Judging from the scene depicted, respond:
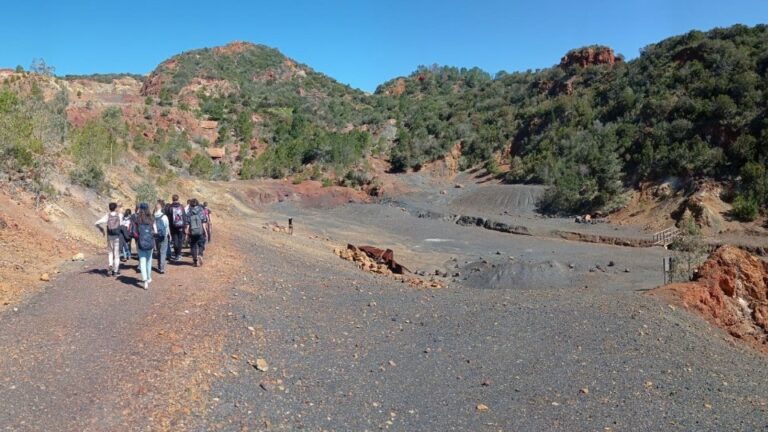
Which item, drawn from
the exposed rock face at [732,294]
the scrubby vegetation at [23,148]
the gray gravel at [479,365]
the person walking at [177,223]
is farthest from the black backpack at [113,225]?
the exposed rock face at [732,294]

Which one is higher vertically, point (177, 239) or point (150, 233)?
point (150, 233)

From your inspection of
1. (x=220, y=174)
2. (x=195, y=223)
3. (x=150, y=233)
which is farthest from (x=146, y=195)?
(x=220, y=174)

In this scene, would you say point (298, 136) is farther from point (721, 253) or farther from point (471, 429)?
point (471, 429)

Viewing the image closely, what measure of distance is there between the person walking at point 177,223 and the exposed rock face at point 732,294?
9566mm

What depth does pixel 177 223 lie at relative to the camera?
11.1 m

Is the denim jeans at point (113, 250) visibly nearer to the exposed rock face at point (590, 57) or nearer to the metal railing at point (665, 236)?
the metal railing at point (665, 236)

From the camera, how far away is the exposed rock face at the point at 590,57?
230 feet

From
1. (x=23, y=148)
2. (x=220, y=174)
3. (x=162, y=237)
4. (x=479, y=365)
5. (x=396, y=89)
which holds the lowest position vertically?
(x=479, y=365)

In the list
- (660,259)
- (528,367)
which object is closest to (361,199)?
(660,259)

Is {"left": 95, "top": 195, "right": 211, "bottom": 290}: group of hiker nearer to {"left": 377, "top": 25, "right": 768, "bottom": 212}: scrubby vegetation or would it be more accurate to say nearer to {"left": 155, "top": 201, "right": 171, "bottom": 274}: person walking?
{"left": 155, "top": 201, "right": 171, "bottom": 274}: person walking

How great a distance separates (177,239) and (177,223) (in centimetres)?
45

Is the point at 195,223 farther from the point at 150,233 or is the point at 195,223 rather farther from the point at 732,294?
the point at 732,294

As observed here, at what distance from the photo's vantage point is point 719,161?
33.5m

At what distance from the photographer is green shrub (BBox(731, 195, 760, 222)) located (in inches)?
1133
